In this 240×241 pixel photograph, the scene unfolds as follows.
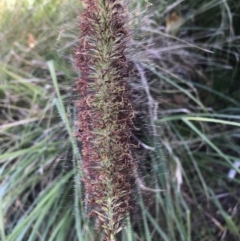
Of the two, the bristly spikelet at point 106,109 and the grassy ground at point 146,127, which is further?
the grassy ground at point 146,127

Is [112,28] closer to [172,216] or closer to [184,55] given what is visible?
[172,216]

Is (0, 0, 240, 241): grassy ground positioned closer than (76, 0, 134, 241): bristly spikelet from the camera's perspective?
No

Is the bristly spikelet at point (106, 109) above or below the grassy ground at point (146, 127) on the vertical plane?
above

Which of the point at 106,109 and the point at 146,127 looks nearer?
the point at 106,109

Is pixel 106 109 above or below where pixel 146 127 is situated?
above

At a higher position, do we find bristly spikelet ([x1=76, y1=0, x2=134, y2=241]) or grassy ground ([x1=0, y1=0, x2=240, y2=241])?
bristly spikelet ([x1=76, y1=0, x2=134, y2=241])
